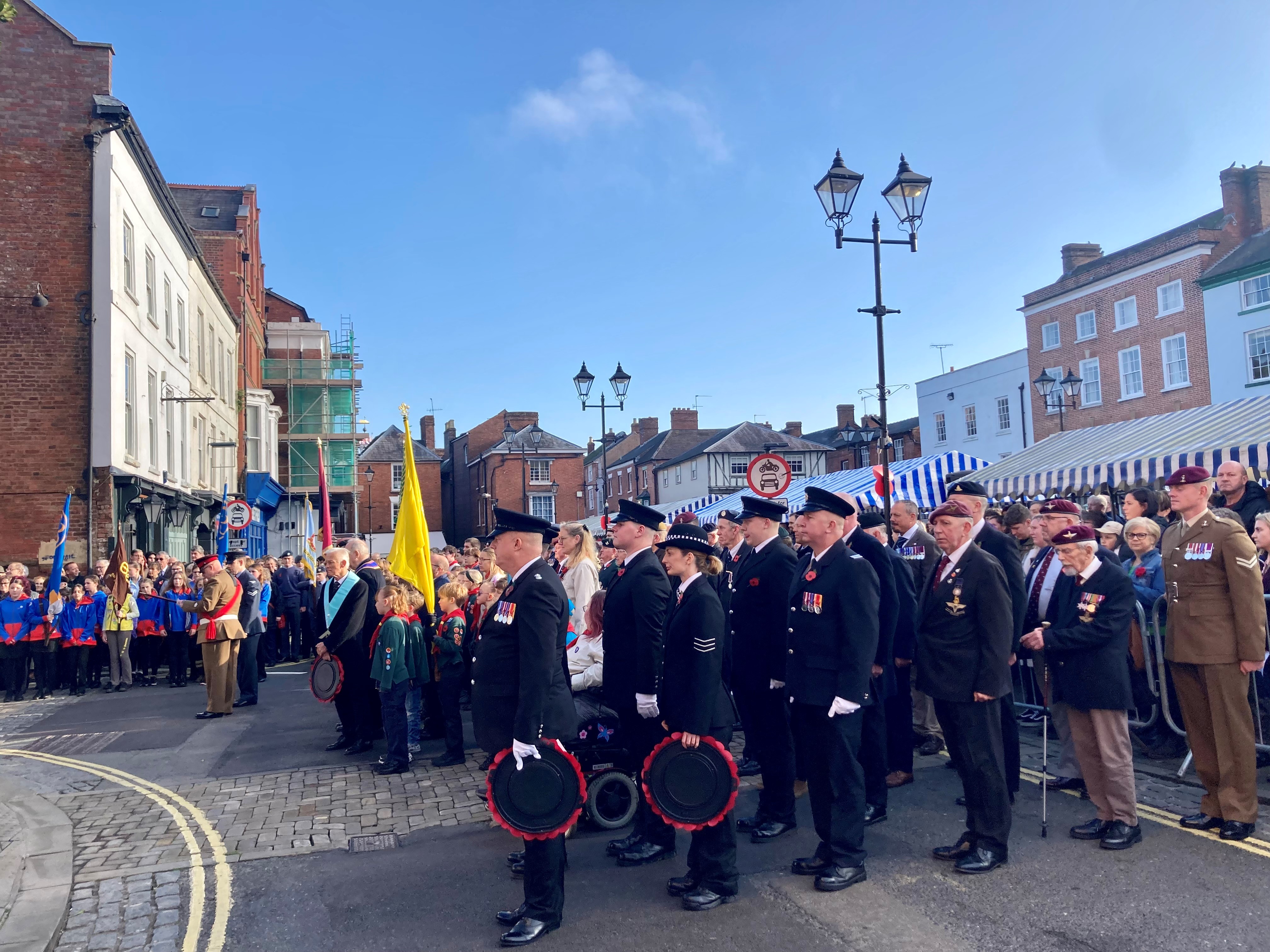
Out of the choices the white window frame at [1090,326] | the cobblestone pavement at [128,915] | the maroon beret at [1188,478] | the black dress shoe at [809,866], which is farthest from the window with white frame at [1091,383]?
the cobblestone pavement at [128,915]

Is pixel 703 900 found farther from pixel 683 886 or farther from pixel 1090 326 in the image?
pixel 1090 326

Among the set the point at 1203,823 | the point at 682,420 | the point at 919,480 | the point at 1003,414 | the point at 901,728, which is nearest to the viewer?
the point at 1203,823

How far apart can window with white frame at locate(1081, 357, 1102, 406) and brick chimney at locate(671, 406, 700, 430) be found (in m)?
31.2

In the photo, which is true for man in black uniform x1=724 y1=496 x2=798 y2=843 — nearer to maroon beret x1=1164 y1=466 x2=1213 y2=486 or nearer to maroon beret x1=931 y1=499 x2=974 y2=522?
maroon beret x1=931 y1=499 x2=974 y2=522

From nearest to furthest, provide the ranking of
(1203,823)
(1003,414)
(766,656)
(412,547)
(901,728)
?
1. (1203,823)
2. (766,656)
3. (901,728)
4. (412,547)
5. (1003,414)

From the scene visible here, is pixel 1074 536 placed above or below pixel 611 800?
above

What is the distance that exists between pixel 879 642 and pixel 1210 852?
7.25ft

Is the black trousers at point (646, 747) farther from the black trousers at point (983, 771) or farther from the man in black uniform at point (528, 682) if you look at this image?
the black trousers at point (983, 771)

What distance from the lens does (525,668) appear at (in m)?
4.58

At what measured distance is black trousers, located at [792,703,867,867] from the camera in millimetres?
5074

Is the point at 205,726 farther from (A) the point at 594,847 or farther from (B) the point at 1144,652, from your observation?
(B) the point at 1144,652

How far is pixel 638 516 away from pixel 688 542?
0.48 meters

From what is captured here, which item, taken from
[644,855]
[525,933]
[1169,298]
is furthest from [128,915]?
[1169,298]

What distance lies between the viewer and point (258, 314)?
1727 inches
